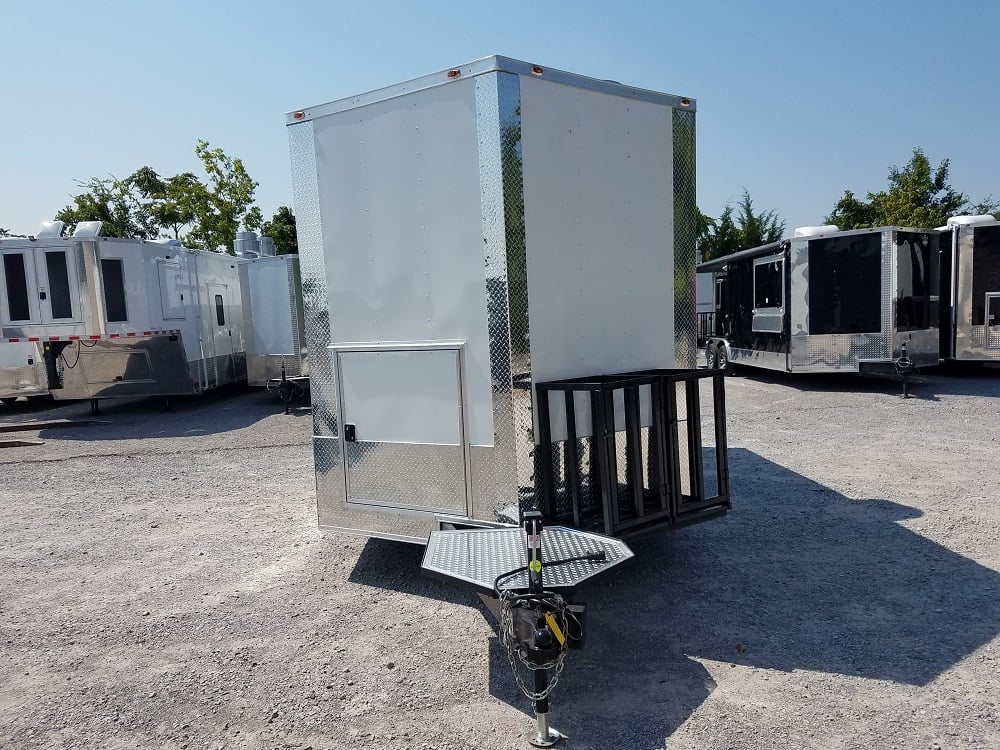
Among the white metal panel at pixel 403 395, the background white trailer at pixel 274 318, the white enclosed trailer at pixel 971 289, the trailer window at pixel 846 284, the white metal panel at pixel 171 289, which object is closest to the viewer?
the white metal panel at pixel 403 395

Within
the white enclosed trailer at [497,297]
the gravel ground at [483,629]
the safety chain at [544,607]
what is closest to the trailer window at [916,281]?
the gravel ground at [483,629]

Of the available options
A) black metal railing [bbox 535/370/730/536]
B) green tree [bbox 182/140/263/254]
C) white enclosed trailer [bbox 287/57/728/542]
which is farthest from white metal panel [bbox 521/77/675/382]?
green tree [bbox 182/140/263/254]

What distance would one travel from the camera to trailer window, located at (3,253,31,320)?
1022 centimetres

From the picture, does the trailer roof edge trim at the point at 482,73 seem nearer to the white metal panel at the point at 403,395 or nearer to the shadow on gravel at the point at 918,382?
the white metal panel at the point at 403,395

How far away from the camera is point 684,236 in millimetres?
4391

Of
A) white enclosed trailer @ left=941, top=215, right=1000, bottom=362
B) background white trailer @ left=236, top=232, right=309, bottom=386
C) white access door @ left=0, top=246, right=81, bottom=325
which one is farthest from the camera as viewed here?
background white trailer @ left=236, top=232, right=309, bottom=386

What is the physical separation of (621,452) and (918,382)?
989cm

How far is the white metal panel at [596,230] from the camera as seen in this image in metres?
3.76

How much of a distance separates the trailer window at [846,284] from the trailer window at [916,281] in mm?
322

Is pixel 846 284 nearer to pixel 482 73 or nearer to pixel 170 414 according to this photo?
pixel 482 73

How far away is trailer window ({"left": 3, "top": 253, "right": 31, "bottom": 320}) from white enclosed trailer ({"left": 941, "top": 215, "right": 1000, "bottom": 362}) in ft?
47.6

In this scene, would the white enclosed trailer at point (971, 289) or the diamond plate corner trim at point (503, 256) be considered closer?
the diamond plate corner trim at point (503, 256)

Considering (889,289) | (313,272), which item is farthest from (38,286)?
(889,289)

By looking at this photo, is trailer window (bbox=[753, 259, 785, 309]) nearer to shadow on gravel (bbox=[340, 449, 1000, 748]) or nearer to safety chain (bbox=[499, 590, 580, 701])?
shadow on gravel (bbox=[340, 449, 1000, 748])
